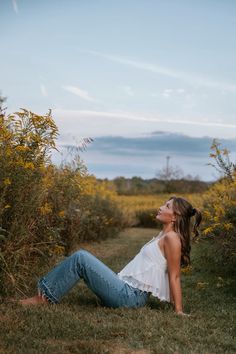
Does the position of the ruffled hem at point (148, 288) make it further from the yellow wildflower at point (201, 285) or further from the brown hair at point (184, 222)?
the yellow wildflower at point (201, 285)

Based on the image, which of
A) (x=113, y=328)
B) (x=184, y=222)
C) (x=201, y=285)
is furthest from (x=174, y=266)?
(x=201, y=285)

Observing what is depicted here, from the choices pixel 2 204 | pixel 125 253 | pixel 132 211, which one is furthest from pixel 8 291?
pixel 132 211

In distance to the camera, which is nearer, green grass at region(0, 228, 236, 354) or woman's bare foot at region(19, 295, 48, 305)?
green grass at region(0, 228, 236, 354)

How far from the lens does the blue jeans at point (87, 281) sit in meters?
4.89

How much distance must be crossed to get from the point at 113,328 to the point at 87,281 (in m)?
0.73

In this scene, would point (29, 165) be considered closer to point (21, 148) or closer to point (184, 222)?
point (21, 148)

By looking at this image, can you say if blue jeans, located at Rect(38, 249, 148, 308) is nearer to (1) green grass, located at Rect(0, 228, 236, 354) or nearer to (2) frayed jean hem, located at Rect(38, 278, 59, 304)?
(2) frayed jean hem, located at Rect(38, 278, 59, 304)

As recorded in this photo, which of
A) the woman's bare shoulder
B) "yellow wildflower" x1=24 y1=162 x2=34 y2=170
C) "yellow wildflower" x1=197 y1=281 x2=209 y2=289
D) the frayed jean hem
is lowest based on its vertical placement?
"yellow wildflower" x1=197 y1=281 x2=209 y2=289

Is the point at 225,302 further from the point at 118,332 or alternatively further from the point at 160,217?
the point at 118,332

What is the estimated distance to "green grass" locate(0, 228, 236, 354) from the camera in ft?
12.8

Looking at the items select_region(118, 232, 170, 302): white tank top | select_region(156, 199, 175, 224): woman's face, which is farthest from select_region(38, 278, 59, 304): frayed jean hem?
select_region(156, 199, 175, 224): woman's face

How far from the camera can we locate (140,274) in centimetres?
500

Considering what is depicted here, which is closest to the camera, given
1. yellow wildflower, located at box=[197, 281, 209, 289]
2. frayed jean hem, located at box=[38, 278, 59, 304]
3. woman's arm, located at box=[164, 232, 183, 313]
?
woman's arm, located at box=[164, 232, 183, 313]

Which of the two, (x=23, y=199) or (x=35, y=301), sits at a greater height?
(x=23, y=199)
